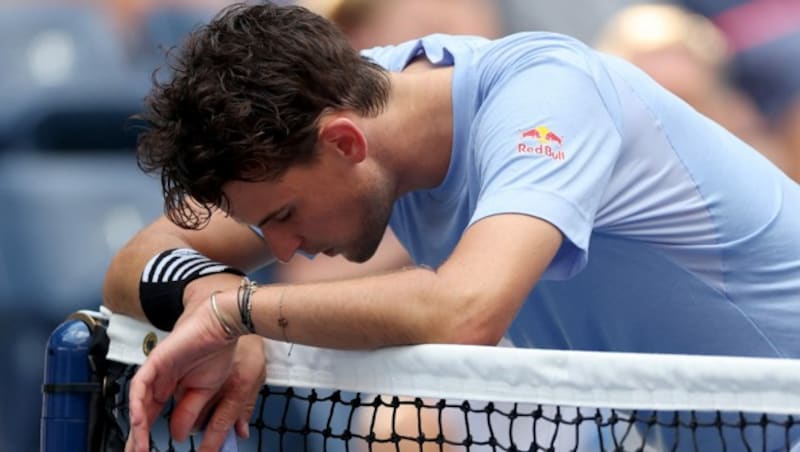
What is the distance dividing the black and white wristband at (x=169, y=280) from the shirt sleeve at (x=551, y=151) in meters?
0.39

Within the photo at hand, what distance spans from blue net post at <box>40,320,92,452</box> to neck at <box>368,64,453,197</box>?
479 millimetres

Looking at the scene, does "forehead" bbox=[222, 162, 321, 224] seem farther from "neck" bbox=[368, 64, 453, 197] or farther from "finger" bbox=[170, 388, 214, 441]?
"finger" bbox=[170, 388, 214, 441]

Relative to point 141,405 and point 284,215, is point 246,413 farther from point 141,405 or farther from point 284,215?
point 284,215

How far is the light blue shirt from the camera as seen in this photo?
1.61 m

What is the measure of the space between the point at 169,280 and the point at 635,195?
62cm

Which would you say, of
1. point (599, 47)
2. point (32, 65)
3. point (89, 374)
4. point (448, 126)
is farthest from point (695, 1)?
point (89, 374)

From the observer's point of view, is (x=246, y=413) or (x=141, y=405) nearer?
(x=141, y=405)

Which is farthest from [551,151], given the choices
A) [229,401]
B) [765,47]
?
[765,47]

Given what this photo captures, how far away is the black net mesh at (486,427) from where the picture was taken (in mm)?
1453

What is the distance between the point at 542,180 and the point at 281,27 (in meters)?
0.46

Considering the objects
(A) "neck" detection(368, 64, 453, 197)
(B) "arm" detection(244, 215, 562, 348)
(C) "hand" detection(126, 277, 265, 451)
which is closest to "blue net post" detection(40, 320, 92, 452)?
(C) "hand" detection(126, 277, 265, 451)

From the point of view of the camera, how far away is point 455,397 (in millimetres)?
1396

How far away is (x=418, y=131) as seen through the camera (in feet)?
5.94

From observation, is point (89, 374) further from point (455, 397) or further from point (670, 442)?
point (670, 442)
